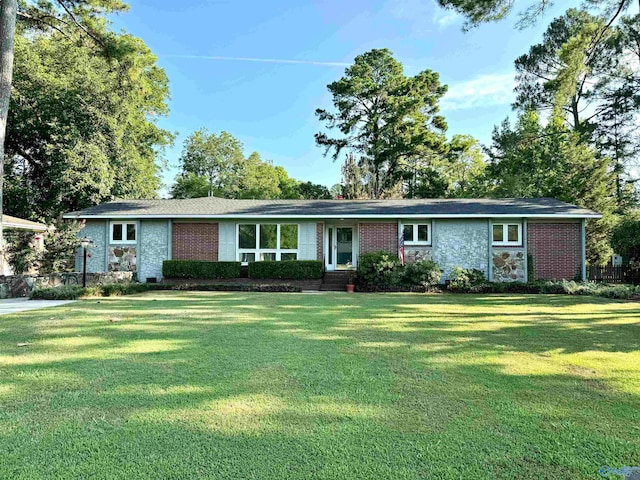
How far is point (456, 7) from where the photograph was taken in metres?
10.7

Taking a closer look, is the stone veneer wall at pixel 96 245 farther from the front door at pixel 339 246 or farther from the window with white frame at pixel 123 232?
the front door at pixel 339 246

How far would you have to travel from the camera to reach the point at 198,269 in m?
15.0

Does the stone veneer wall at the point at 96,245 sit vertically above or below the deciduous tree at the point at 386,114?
below

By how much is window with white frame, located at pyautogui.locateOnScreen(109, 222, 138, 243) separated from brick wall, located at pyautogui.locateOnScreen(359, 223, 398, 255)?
30.4 feet

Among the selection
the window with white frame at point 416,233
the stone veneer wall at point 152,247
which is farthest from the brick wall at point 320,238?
the stone veneer wall at point 152,247

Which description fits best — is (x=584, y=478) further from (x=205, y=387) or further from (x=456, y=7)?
(x=456, y=7)

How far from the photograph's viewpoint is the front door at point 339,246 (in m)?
16.8

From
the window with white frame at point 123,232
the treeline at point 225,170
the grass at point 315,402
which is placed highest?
the treeline at point 225,170

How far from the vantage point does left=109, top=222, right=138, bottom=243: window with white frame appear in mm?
16078

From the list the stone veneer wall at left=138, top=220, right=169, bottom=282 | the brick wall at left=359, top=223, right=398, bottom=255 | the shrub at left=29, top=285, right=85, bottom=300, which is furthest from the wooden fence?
the shrub at left=29, top=285, right=85, bottom=300

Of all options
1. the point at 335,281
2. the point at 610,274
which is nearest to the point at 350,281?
the point at 335,281

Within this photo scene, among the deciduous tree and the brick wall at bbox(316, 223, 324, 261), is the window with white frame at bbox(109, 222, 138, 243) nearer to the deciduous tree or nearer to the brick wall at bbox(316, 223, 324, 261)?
the brick wall at bbox(316, 223, 324, 261)

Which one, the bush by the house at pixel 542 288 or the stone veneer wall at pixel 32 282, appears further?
the bush by the house at pixel 542 288

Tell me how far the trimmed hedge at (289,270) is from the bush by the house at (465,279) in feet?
15.5
